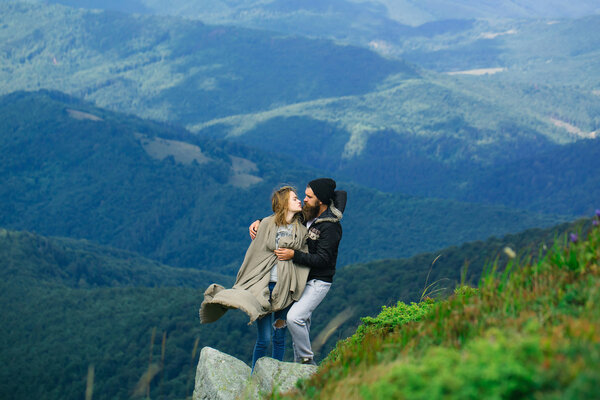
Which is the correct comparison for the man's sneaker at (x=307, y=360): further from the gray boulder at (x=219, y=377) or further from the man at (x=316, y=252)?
the gray boulder at (x=219, y=377)

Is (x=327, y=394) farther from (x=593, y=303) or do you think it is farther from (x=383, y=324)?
(x=383, y=324)

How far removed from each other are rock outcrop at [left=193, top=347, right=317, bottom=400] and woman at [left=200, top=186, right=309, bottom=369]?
0.56 metres

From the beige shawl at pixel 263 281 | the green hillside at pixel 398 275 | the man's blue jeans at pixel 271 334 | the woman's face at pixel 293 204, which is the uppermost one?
the woman's face at pixel 293 204

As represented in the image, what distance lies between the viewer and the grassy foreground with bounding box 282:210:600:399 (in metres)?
5.51

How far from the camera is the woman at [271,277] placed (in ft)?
33.8

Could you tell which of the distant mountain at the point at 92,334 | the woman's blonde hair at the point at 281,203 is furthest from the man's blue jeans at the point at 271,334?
the distant mountain at the point at 92,334

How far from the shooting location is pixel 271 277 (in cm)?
1055

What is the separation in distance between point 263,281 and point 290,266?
1.53 ft

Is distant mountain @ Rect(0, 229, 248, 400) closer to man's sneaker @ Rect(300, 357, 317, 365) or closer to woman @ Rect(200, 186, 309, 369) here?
man's sneaker @ Rect(300, 357, 317, 365)

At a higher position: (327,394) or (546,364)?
(546,364)

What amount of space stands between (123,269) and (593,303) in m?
139

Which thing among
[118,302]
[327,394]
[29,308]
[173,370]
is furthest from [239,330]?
[327,394]

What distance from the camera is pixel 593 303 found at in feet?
22.3

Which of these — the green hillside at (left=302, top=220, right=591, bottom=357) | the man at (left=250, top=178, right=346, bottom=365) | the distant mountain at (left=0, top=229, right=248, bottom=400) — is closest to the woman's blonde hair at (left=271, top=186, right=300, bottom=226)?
the man at (left=250, top=178, right=346, bottom=365)
